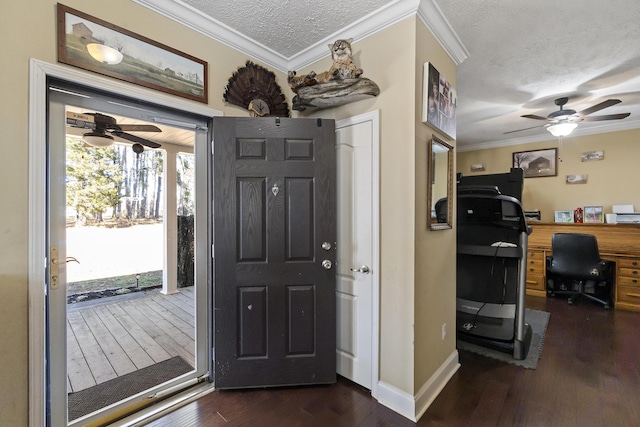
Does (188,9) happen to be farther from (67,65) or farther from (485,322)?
(485,322)

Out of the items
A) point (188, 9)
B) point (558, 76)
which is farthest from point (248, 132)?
point (558, 76)

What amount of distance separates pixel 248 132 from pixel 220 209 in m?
0.58

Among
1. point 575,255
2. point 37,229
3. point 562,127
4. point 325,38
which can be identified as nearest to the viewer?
point 37,229

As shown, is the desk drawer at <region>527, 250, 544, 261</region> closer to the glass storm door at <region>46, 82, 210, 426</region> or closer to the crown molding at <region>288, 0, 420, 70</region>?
the crown molding at <region>288, 0, 420, 70</region>

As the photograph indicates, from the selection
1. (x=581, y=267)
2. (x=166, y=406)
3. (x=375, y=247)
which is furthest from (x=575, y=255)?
(x=166, y=406)

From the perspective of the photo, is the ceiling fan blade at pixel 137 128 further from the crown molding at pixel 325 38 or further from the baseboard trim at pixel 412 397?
the baseboard trim at pixel 412 397

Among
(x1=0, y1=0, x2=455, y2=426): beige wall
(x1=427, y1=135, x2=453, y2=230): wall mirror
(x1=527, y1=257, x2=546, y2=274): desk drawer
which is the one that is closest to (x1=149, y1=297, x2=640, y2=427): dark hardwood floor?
(x1=0, y1=0, x2=455, y2=426): beige wall

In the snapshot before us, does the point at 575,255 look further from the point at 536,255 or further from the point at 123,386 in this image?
the point at 123,386

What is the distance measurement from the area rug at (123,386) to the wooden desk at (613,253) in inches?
190

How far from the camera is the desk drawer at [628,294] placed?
11.4 feet

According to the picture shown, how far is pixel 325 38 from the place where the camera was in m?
2.08

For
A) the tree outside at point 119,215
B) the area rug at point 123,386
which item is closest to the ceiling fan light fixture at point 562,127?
the tree outside at point 119,215

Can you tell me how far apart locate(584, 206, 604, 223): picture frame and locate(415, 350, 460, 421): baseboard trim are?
370cm

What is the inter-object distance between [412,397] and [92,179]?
2488 millimetres
